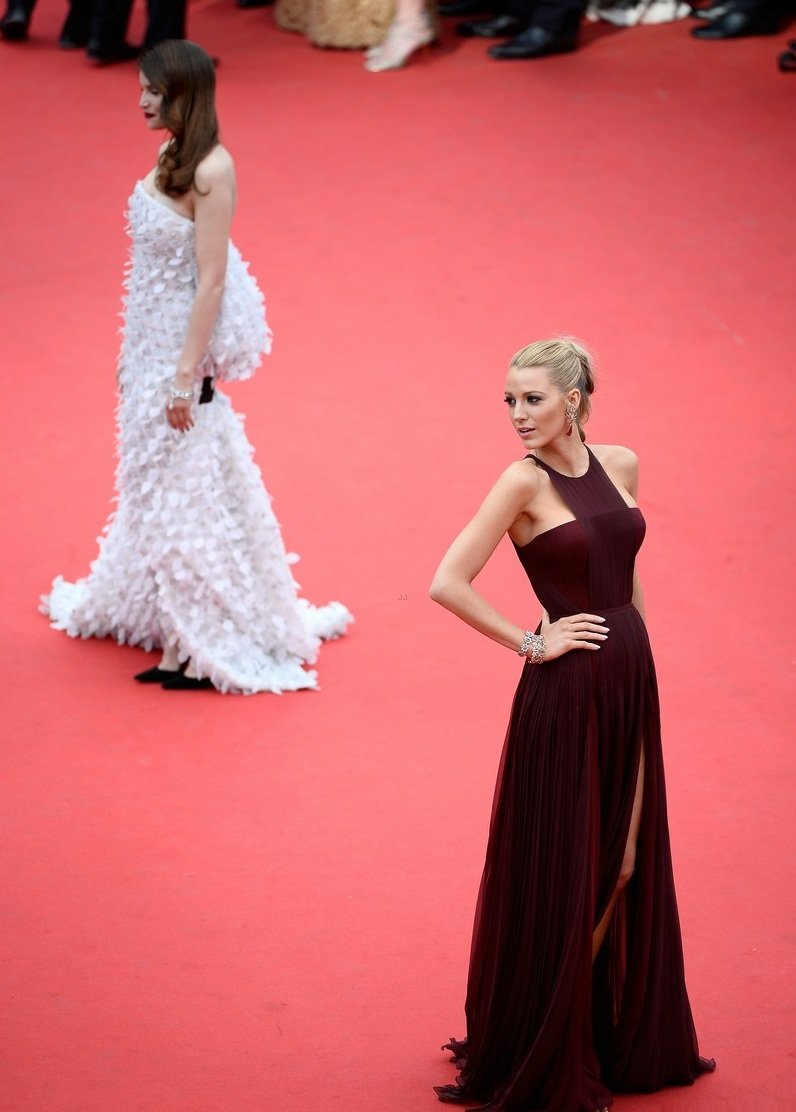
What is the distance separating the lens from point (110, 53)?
1047cm

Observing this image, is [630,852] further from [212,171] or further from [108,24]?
[108,24]

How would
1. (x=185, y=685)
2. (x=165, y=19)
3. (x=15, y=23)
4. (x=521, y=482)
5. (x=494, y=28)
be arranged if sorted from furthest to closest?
(x=15, y=23)
(x=494, y=28)
(x=165, y=19)
(x=185, y=685)
(x=521, y=482)

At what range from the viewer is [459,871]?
437 cm

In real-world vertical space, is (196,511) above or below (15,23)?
below

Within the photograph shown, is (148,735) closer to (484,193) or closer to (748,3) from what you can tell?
(484,193)

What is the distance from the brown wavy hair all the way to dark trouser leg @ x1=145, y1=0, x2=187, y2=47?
5444 millimetres

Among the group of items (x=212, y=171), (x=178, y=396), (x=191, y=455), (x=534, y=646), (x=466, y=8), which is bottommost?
(x=534, y=646)

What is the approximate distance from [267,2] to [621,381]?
5307 millimetres

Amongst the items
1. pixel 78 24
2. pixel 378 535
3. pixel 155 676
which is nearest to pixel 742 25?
pixel 78 24

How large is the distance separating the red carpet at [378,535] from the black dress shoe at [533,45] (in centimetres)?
10

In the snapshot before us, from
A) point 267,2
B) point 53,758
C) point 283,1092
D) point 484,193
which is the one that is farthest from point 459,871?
point 267,2

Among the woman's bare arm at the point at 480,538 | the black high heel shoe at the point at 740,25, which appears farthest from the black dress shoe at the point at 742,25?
the woman's bare arm at the point at 480,538

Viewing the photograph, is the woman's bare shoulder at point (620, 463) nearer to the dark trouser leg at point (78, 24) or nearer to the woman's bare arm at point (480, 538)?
the woman's bare arm at point (480, 538)

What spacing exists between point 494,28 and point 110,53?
2366 millimetres
